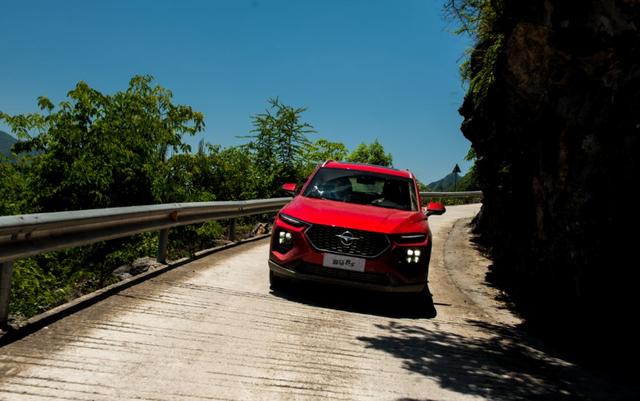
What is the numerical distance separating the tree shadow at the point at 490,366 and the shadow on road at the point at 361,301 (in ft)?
2.12

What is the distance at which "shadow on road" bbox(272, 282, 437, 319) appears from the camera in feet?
21.6

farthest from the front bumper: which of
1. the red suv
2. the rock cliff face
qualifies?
the rock cliff face

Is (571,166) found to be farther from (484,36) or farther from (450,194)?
(450,194)

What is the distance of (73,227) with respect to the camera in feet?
17.4

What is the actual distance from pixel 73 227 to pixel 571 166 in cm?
570

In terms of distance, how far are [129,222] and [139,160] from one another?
7087mm

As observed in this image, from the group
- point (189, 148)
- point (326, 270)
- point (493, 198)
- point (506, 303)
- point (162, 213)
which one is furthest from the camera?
point (189, 148)

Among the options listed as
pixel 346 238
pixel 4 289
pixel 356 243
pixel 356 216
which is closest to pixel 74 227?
pixel 4 289

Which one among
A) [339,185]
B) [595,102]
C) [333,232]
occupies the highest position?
[595,102]

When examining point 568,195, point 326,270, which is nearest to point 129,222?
point 326,270

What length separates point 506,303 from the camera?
8.23 meters

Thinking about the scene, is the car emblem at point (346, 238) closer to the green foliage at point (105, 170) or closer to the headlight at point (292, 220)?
the headlight at point (292, 220)

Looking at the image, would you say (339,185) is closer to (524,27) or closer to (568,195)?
(568,195)

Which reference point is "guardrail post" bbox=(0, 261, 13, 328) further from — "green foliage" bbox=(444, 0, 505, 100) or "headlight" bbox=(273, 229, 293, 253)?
"green foliage" bbox=(444, 0, 505, 100)
